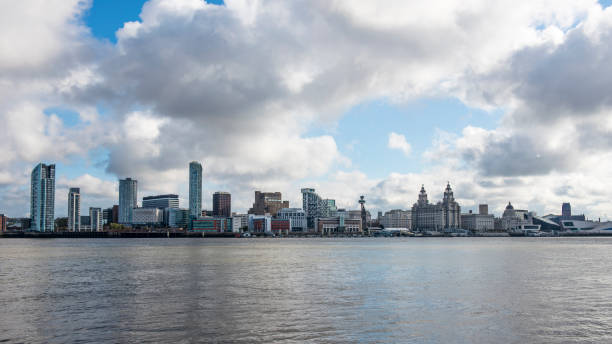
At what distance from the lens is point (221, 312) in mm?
34469

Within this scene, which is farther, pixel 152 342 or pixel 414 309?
pixel 414 309

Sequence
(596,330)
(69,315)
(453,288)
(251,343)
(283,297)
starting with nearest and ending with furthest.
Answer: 1. (251,343)
2. (596,330)
3. (69,315)
4. (283,297)
5. (453,288)

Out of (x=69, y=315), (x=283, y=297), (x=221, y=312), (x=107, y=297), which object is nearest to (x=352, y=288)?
(x=283, y=297)

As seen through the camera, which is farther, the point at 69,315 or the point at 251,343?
the point at 69,315

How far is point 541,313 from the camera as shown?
113 ft

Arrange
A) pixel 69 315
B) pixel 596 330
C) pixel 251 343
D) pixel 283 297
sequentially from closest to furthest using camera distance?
1. pixel 251 343
2. pixel 596 330
3. pixel 69 315
4. pixel 283 297

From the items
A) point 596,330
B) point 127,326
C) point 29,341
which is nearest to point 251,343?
point 127,326

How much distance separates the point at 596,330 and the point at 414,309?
10783mm

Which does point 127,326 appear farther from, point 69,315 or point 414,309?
point 414,309

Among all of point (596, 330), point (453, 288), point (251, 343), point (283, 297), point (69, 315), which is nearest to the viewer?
point (251, 343)

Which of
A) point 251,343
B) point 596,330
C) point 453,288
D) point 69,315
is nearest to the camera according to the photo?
point 251,343

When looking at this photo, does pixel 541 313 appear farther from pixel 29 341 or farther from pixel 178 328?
pixel 29 341

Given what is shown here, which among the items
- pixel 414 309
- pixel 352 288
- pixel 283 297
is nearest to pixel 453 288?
pixel 352 288

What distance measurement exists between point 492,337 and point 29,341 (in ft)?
76.0
